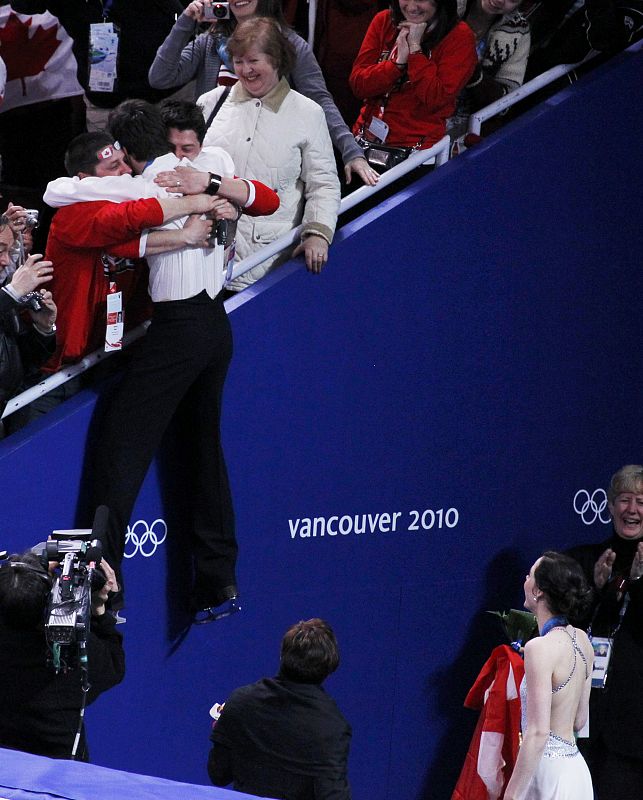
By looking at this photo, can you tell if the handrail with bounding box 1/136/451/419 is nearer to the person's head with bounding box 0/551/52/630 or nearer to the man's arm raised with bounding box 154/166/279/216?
the man's arm raised with bounding box 154/166/279/216

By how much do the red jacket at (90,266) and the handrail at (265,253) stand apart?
0.04 m

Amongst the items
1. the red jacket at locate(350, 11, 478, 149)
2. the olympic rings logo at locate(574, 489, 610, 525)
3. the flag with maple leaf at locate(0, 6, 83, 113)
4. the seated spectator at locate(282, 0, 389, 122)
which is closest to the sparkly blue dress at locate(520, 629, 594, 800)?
the olympic rings logo at locate(574, 489, 610, 525)

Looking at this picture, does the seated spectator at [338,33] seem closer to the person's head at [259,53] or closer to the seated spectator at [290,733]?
the person's head at [259,53]

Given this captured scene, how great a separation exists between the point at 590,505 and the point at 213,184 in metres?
2.50

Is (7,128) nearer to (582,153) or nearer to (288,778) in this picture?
(582,153)

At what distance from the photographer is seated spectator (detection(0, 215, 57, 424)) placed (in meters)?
4.25

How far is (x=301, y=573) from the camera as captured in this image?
17.7 ft

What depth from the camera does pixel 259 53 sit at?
481 centimetres

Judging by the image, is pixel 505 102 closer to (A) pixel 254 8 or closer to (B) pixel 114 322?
(A) pixel 254 8

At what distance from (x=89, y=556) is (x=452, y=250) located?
2348 mm

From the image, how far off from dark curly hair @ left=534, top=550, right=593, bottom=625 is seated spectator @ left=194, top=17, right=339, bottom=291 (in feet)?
4.55

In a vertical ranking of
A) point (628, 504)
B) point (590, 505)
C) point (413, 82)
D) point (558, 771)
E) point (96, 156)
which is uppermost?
point (413, 82)

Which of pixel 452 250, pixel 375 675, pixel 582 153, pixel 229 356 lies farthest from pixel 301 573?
pixel 582 153

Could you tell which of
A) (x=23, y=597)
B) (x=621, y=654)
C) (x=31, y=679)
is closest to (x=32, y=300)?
(x=23, y=597)
